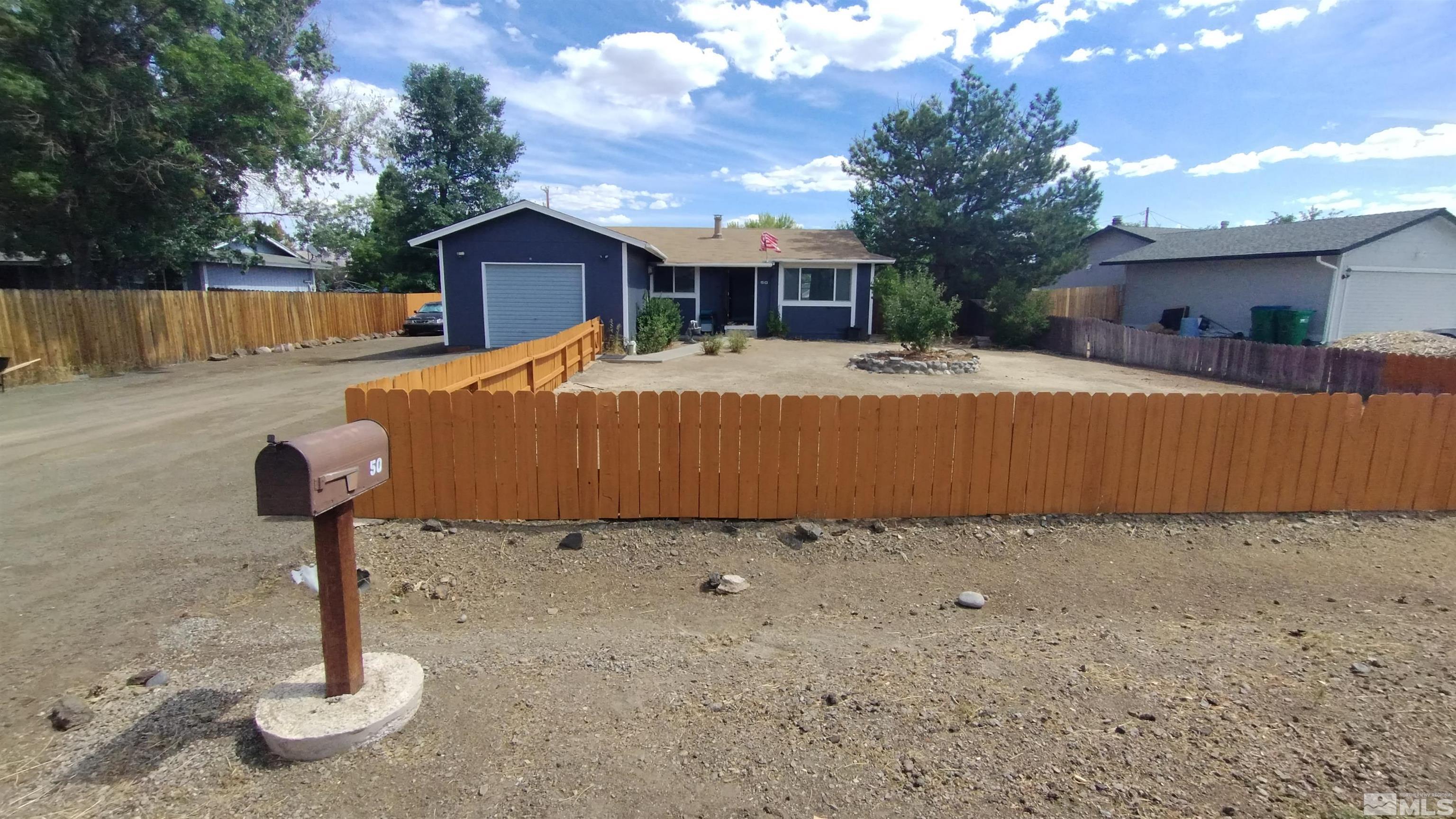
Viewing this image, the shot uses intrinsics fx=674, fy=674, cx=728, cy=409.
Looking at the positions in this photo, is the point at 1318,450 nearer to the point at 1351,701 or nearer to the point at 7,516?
the point at 1351,701

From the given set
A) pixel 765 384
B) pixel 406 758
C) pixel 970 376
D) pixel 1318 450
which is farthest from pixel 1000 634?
pixel 970 376

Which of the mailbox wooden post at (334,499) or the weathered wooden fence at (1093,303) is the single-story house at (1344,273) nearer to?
the weathered wooden fence at (1093,303)

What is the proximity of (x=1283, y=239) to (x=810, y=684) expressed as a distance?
25623mm

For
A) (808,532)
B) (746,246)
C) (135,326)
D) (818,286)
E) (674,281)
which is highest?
(746,246)

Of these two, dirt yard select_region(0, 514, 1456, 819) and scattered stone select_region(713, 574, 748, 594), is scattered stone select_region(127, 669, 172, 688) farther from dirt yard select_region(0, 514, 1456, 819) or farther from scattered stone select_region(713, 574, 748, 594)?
scattered stone select_region(713, 574, 748, 594)

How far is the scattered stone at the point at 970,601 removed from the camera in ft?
13.1

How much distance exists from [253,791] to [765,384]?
31.2ft

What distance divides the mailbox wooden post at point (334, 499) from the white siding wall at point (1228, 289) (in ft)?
80.6

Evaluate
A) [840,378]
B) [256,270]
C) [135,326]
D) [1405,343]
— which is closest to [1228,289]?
[1405,343]

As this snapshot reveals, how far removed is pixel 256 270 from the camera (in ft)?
96.5

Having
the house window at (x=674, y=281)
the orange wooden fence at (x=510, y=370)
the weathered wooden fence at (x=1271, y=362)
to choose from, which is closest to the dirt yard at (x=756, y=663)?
the orange wooden fence at (x=510, y=370)

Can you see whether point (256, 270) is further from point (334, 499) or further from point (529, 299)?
point (334, 499)

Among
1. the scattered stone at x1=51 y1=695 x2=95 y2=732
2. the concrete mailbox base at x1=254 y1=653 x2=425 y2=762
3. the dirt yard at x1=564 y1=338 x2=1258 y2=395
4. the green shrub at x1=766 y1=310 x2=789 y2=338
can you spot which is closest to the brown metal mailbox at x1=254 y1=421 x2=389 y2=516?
the concrete mailbox base at x1=254 y1=653 x2=425 y2=762

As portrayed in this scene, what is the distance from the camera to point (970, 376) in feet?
45.3
